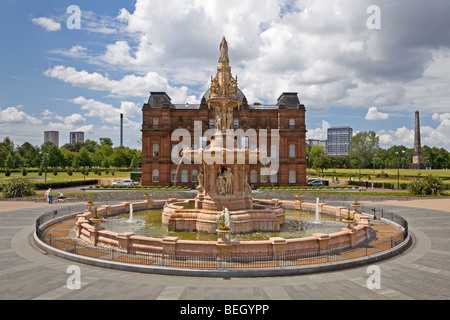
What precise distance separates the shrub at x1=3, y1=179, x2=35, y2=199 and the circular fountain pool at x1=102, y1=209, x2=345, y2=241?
20.0m

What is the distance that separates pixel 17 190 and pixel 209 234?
30998 millimetres

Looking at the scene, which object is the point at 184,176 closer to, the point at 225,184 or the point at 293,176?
the point at 293,176

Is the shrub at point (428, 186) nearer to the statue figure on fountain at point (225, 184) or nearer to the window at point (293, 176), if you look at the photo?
the window at point (293, 176)

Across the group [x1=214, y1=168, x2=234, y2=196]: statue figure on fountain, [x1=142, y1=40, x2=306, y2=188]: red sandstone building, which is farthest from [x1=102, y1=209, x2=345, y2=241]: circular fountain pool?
[x1=142, y1=40, x2=306, y2=188]: red sandstone building

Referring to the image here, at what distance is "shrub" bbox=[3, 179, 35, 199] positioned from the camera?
37719 millimetres

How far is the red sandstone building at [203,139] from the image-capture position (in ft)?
183

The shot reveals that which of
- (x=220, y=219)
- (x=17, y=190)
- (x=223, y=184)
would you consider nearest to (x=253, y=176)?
(x=223, y=184)

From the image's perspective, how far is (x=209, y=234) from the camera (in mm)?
19375

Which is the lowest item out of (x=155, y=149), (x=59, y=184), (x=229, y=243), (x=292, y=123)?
(x=229, y=243)

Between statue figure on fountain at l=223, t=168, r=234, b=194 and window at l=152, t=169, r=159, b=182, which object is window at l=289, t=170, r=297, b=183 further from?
statue figure on fountain at l=223, t=168, r=234, b=194

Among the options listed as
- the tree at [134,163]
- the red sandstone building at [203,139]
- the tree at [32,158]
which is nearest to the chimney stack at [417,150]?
the red sandstone building at [203,139]

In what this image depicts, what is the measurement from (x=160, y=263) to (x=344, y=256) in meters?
8.49
